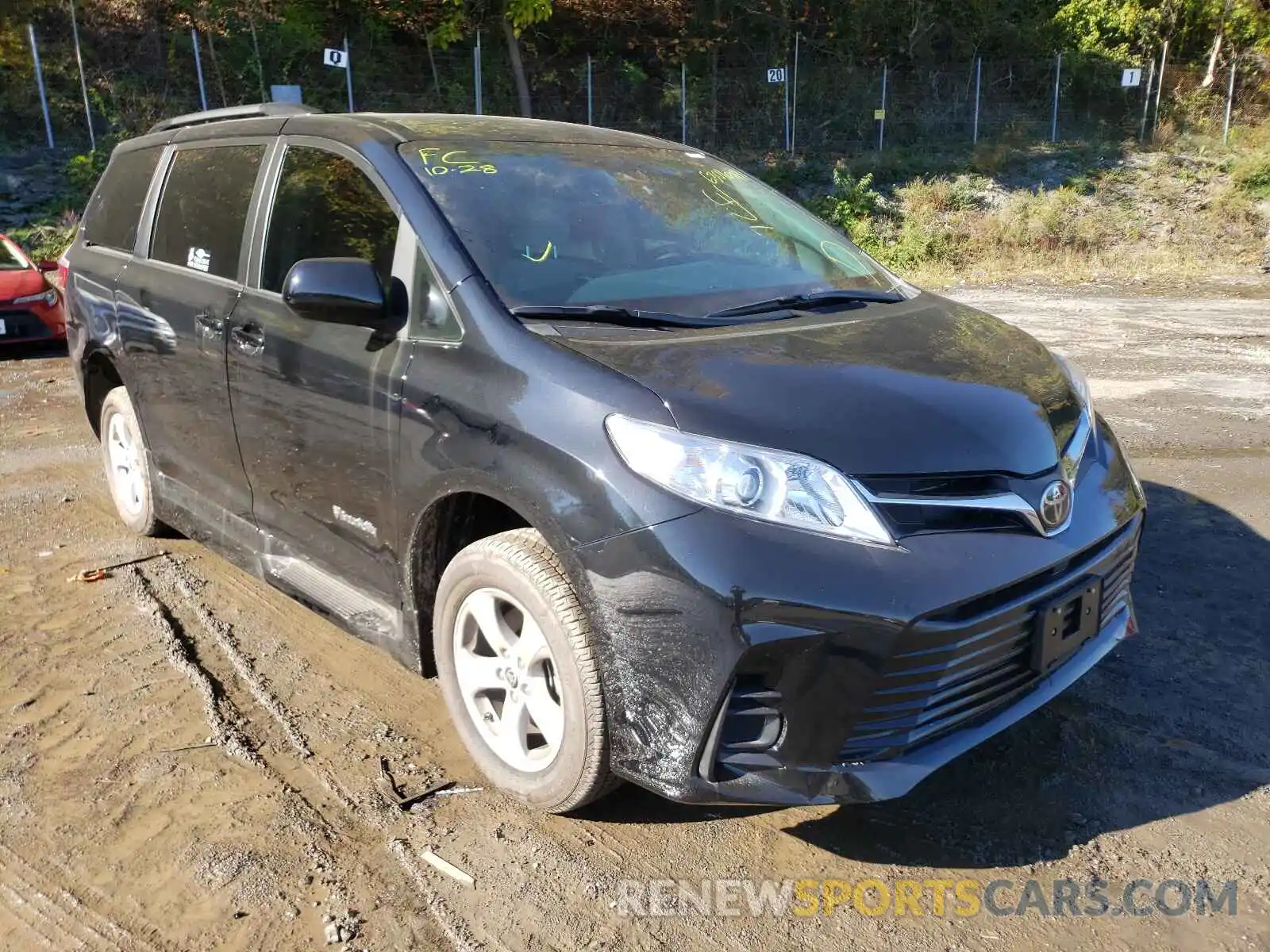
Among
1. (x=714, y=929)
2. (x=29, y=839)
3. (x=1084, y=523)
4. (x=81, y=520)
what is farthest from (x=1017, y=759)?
(x=81, y=520)

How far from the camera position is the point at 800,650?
2236 mm

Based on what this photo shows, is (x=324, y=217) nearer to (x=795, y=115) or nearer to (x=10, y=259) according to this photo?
(x=10, y=259)


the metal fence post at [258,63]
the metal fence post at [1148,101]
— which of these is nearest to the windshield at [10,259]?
the metal fence post at [258,63]

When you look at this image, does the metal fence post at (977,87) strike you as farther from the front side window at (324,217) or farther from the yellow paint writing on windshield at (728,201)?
the front side window at (324,217)

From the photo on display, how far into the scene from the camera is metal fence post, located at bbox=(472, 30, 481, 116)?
23.3 m

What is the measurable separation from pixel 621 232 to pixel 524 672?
146 centimetres

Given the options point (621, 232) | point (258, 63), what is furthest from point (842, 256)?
point (258, 63)

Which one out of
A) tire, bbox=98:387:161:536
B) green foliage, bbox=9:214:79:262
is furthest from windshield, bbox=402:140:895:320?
green foliage, bbox=9:214:79:262

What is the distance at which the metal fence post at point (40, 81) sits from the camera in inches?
757

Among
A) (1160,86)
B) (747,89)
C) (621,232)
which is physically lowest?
(621,232)

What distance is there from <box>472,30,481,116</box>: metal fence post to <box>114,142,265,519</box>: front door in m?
20.3

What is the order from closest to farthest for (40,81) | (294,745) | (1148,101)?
(294,745) → (40,81) → (1148,101)

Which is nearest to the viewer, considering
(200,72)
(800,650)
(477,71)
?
(800,650)

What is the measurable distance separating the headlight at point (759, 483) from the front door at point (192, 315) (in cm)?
200
